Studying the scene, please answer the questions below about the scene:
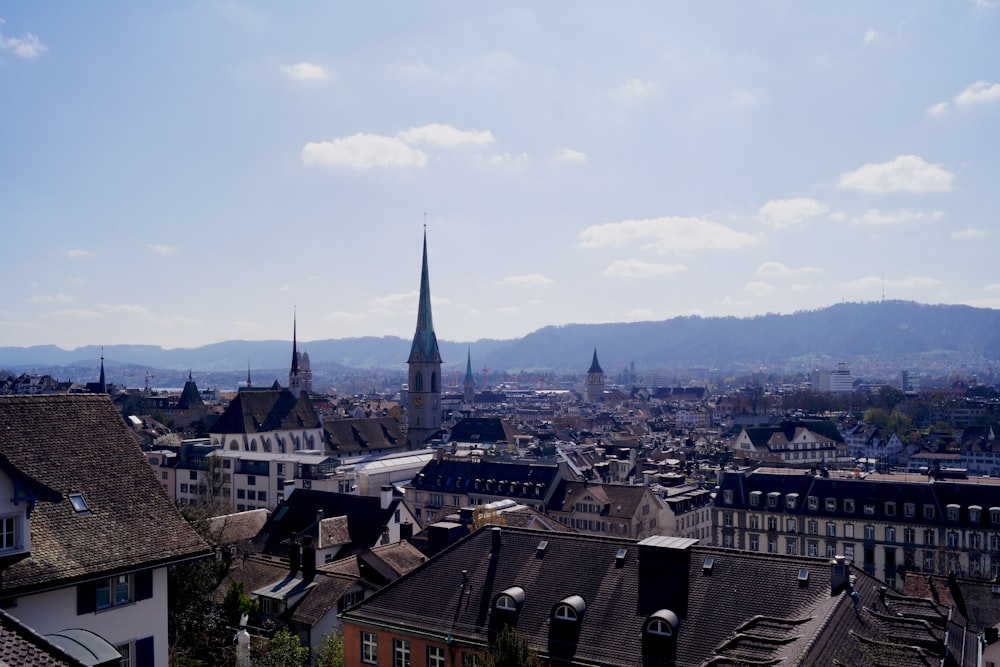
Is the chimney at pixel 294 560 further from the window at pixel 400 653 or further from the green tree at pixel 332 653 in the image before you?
the window at pixel 400 653

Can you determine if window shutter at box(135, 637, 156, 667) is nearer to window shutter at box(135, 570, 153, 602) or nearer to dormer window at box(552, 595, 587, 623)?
window shutter at box(135, 570, 153, 602)

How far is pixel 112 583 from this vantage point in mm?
16953

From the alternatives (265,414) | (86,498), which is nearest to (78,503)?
(86,498)

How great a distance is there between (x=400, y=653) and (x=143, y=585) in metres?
9.05

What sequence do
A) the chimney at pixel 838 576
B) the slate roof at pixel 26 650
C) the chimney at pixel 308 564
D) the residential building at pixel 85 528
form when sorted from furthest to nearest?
the chimney at pixel 308 564, the chimney at pixel 838 576, the residential building at pixel 85 528, the slate roof at pixel 26 650

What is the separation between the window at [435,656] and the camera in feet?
76.7

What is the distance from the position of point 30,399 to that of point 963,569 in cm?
5232

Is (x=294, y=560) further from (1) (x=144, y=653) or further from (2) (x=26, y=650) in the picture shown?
(2) (x=26, y=650)

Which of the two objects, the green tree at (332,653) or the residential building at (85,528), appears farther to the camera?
the green tree at (332,653)

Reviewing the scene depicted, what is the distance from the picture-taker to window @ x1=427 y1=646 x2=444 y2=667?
920 inches

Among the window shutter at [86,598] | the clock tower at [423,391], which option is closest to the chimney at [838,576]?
the window shutter at [86,598]

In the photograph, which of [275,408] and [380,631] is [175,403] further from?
[380,631]

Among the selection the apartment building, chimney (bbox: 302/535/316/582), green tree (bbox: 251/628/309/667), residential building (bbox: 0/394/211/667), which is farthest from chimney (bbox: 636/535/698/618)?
the apartment building

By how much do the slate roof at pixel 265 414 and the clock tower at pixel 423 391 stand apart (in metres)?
17.3
